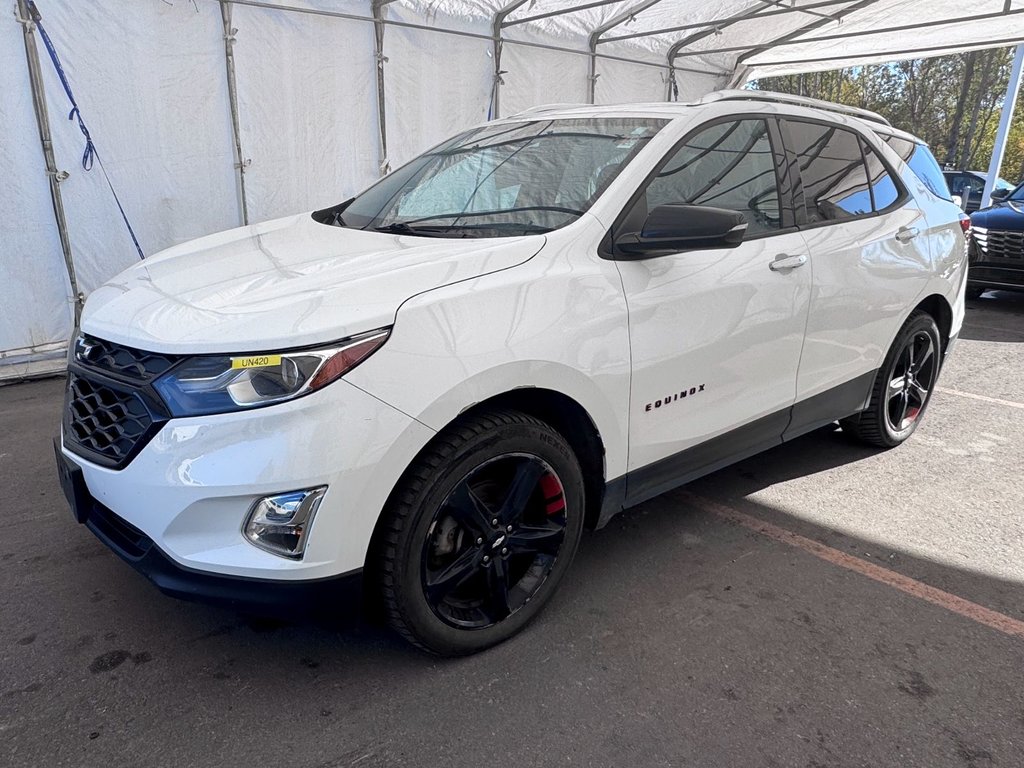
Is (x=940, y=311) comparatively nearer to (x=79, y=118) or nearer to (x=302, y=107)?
(x=302, y=107)

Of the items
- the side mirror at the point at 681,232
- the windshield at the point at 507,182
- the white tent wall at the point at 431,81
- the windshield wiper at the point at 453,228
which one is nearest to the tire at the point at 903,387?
the side mirror at the point at 681,232

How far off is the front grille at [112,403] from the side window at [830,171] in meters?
2.70

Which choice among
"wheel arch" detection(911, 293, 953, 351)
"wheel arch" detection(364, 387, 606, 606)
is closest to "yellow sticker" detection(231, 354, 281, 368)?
"wheel arch" detection(364, 387, 606, 606)

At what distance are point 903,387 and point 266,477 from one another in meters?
3.60

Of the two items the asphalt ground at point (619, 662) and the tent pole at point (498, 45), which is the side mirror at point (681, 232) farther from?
the tent pole at point (498, 45)

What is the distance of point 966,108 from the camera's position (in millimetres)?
33281

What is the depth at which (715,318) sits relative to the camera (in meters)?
2.83

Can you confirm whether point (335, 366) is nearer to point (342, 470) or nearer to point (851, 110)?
point (342, 470)

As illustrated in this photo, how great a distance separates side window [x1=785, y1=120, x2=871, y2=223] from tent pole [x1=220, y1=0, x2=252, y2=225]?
5065 millimetres

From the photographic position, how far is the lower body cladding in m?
1.94

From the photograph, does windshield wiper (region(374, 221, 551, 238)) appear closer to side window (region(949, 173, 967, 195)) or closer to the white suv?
the white suv

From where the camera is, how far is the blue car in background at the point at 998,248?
8508 millimetres

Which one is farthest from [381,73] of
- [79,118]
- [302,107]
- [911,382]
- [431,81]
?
[911,382]

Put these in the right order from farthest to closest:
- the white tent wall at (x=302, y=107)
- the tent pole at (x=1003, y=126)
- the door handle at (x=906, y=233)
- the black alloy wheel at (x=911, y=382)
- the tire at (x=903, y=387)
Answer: the tent pole at (x=1003, y=126) < the white tent wall at (x=302, y=107) < the black alloy wheel at (x=911, y=382) < the tire at (x=903, y=387) < the door handle at (x=906, y=233)
